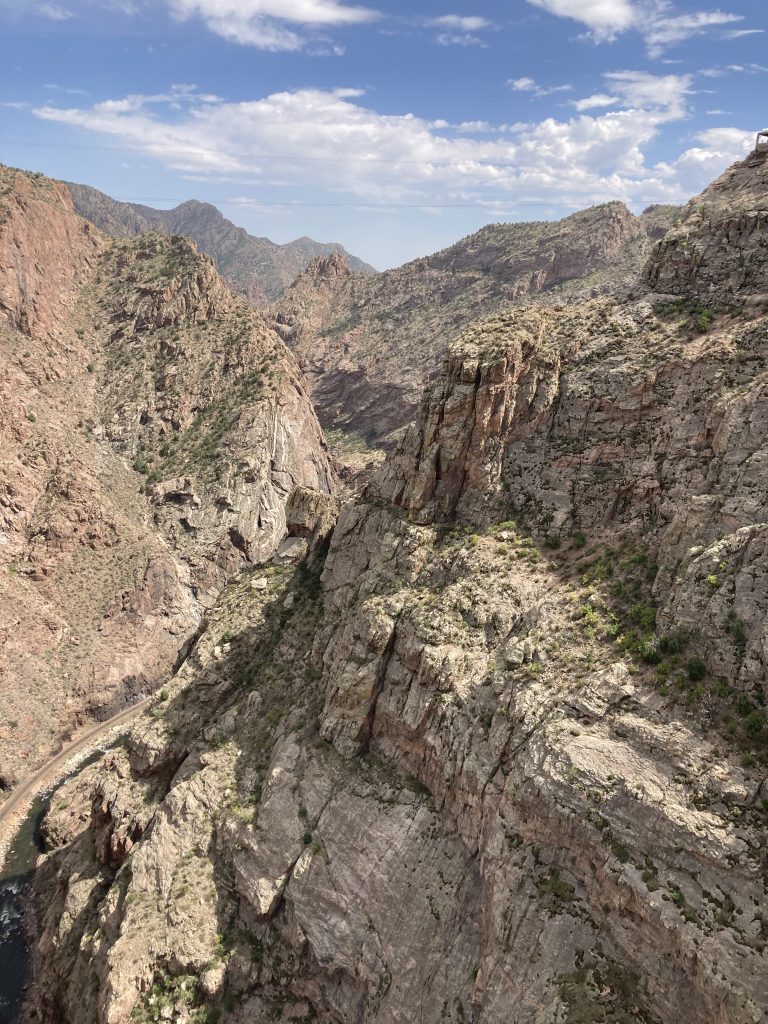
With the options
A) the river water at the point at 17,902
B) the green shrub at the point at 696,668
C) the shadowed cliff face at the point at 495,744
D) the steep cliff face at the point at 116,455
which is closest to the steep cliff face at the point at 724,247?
the shadowed cliff face at the point at 495,744

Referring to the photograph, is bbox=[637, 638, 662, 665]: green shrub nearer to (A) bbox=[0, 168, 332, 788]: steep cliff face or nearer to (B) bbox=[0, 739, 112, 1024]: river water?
(B) bbox=[0, 739, 112, 1024]: river water

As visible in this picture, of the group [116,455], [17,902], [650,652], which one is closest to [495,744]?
[650,652]

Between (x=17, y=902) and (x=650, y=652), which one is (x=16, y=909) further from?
(x=650, y=652)

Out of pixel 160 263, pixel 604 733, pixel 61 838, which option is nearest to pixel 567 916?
pixel 604 733

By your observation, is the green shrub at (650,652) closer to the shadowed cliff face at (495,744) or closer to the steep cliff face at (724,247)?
the shadowed cliff face at (495,744)

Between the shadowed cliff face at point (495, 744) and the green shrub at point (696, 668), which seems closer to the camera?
the shadowed cliff face at point (495, 744)

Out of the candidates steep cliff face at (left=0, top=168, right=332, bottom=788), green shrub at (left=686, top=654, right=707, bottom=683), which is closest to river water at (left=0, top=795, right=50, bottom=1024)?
steep cliff face at (left=0, top=168, right=332, bottom=788)
